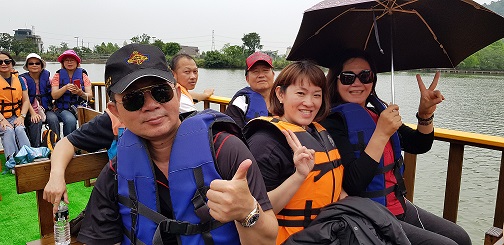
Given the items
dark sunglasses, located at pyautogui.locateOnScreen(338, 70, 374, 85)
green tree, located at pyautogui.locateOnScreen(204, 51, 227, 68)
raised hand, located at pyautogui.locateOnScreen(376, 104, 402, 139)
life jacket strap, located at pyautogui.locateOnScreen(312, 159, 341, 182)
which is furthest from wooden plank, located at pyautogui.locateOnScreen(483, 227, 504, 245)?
green tree, located at pyautogui.locateOnScreen(204, 51, 227, 68)

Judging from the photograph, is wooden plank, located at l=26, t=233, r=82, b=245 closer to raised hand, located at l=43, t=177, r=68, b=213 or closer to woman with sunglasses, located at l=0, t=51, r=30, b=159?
raised hand, located at l=43, t=177, r=68, b=213

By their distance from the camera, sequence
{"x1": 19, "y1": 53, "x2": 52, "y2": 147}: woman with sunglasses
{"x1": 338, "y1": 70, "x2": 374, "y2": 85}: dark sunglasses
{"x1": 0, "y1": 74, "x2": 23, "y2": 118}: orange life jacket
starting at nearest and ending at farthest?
1. {"x1": 338, "y1": 70, "x2": 374, "y2": 85}: dark sunglasses
2. {"x1": 0, "y1": 74, "x2": 23, "y2": 118}: orange life jacket
3. {"x1": 19, "y1": 53, "x2": 52, "y2": 147}: woman with sunglasses

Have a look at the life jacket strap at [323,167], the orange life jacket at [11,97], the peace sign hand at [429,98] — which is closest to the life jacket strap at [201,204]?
the life jacket strap at [323,167]

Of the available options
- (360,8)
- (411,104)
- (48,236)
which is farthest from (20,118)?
(411,104)

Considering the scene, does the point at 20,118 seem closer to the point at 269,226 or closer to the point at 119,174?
the point at 119,174

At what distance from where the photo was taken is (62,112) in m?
5.07

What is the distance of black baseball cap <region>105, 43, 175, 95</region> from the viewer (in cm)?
129

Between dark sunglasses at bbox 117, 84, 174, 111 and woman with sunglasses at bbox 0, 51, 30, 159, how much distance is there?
12.4ft

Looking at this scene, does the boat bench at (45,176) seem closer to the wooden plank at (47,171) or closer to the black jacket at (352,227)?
the wooden plank at (47,171)

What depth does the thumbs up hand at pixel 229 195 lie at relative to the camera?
970 millimetres

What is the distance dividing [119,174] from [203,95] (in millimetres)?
2893

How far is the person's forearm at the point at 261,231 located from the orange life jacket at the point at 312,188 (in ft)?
1.66

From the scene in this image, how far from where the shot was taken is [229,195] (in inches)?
38.3

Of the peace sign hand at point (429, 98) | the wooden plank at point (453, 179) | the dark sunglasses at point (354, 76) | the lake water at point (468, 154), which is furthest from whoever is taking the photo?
the lake water at point (468, 154)
